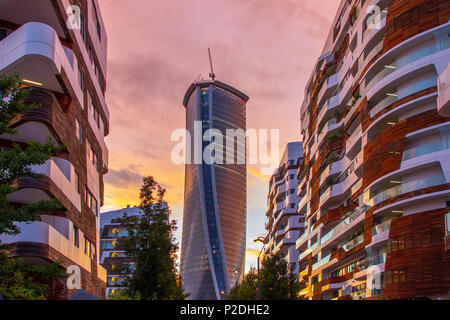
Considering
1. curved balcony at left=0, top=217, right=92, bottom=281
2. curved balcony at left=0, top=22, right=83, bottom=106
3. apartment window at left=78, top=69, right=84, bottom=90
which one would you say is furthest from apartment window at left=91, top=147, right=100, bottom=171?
curved balcony at left=0, top=22, right=83, bottom=106

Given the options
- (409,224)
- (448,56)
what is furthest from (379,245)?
(448,56)

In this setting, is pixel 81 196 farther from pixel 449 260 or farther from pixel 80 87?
pixel 449 260

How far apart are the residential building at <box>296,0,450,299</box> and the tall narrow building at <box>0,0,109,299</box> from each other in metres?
21.7

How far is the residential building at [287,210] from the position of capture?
110 metres

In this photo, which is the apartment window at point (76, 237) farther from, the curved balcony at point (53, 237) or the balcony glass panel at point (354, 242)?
the balcony glass panel at point (354, 242)

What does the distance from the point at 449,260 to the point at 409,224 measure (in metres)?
4.90

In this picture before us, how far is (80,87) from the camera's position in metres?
36.6

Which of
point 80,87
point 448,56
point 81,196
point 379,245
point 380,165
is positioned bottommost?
point 379,245

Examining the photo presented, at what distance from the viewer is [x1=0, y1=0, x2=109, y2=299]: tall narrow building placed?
2675cm

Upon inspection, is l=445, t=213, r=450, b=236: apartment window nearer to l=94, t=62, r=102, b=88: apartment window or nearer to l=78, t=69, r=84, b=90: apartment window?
l=78, t=69, r=84, b=90: apartment window

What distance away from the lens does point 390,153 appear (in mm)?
46406

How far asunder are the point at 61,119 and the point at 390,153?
94.9ft

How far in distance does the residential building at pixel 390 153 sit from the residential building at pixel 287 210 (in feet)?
142
